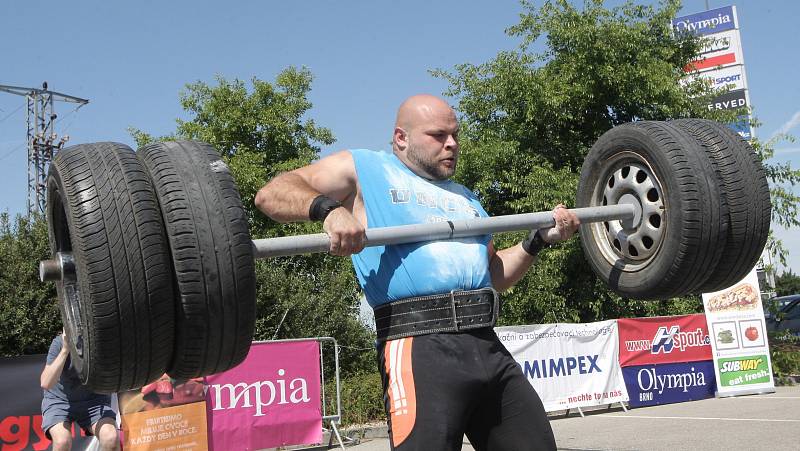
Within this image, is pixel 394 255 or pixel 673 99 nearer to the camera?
pixel 394 255

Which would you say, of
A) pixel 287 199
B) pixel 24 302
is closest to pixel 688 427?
pixel 287 199

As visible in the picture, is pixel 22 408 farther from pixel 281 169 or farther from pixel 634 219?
pixel 281 169

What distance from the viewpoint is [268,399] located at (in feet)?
29.8

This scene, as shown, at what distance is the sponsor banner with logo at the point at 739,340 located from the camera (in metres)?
13.1

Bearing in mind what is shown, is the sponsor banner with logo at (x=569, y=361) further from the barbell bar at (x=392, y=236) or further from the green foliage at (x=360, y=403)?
the barbell bar at (x=392, y=236)

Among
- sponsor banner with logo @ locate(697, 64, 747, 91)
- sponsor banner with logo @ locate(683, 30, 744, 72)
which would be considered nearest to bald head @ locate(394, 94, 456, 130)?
sponsor banner with logo @ locate(697, 64, 747, 91)

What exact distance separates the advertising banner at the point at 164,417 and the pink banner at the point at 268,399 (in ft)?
0.56

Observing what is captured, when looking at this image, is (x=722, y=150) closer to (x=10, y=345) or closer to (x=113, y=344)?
(x=113, y=344)

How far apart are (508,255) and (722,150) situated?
3.57 ft

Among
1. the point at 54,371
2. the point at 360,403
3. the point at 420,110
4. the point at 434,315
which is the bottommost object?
the point at 360,403

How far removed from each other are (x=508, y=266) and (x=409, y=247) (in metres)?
0.72

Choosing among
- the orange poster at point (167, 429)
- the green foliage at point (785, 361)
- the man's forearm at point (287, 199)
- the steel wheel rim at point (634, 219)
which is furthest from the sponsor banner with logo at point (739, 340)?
the man's forearm at point (287, 199)

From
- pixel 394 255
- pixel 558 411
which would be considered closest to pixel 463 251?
pixel 394 255

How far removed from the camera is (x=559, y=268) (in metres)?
16.2
